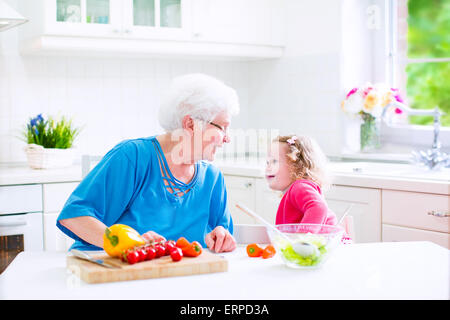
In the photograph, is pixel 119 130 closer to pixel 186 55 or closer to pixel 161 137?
pixel 186 55

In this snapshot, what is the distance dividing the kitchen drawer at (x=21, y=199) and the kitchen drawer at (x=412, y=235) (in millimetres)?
1712

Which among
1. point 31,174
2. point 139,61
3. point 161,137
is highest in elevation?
point 139,61

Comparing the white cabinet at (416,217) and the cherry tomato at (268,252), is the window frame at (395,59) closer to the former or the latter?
the white cabinet at (416,217)

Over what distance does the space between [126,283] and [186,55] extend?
261cm

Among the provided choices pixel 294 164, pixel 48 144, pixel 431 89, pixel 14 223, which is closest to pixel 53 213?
pixel 14 223

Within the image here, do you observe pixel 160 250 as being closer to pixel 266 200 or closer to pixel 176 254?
pixel 176 254

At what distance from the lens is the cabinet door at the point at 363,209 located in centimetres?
275

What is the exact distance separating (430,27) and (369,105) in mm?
5599

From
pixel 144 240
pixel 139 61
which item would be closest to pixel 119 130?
pixel 139 61

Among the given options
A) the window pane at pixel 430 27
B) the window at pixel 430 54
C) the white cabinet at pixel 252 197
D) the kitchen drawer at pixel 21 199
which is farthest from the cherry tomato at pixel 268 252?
the window pane at pixel 430 27

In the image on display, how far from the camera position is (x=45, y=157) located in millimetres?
3217

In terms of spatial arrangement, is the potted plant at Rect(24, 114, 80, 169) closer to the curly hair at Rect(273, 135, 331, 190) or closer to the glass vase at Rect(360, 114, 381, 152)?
the curly hair at Rect(273, 135, 331, 190)

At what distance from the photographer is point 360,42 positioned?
3.61 m

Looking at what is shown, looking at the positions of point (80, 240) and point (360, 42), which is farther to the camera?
point (360, 42)
